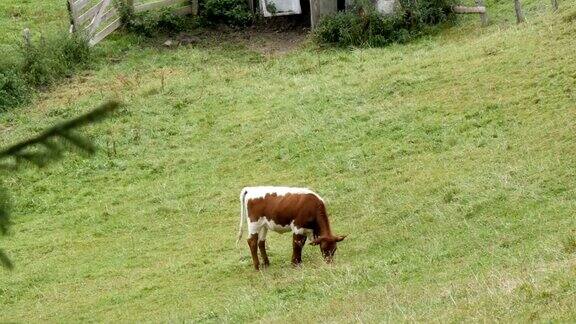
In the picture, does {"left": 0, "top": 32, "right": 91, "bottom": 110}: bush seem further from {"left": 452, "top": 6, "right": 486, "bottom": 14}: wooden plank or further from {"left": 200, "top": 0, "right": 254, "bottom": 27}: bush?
{"left": 452, "top": 6, "right": 486, "bottom": 14}: wooden plank

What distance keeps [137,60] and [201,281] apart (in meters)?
14.9

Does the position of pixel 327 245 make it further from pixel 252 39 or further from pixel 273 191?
pixel 252 39

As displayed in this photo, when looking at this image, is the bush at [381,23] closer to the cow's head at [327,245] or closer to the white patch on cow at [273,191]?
the white patch on cow at [273,191]

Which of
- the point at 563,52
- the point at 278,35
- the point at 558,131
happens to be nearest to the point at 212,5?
the point at 278,35

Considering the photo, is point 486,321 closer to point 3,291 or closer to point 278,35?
Result: point 3,291

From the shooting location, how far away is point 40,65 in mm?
27922

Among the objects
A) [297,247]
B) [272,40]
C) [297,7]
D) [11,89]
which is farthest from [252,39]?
[297,247]

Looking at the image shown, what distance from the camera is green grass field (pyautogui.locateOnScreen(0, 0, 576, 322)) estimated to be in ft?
43.5

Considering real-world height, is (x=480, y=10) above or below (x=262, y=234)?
below

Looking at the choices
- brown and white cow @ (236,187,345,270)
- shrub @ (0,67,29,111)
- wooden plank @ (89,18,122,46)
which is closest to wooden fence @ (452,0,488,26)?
wooden plank @ (89,18,122,46)

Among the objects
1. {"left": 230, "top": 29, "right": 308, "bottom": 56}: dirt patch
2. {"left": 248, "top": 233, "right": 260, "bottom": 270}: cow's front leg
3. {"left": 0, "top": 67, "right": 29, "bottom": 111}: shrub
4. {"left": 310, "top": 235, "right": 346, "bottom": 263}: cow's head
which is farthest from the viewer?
{"left": 230, "top": 29, "right": 308, "bottom": 56}: dirt patch

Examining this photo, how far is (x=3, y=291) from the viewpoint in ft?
55.8

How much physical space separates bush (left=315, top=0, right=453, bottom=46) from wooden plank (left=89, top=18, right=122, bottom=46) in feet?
20.6

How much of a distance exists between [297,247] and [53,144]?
10433mm
